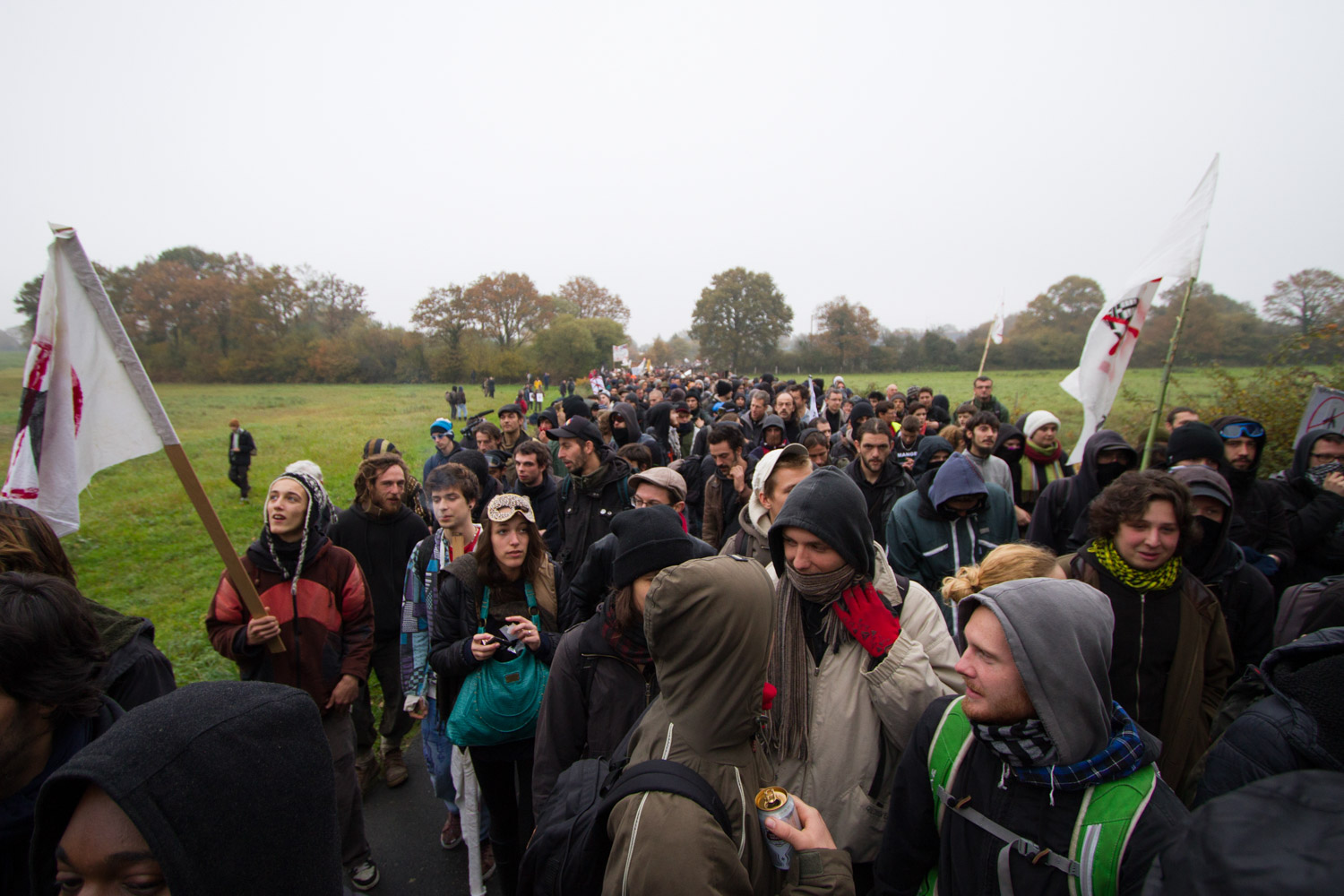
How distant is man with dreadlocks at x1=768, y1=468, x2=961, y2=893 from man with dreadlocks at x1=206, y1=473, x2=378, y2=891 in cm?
243

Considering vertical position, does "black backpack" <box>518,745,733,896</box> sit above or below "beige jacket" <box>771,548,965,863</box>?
above

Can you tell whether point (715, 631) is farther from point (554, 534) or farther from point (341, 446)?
point (341, 446)

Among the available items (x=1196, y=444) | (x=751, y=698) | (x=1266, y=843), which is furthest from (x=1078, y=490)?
(x=1266, y=843)

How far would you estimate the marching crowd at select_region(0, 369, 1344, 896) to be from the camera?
1.07m

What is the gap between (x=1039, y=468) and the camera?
19.0 feet

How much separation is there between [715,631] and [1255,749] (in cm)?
145

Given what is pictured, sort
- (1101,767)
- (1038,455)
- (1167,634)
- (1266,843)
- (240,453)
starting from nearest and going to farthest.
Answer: (1266,843) → (1101,767) → (1167,634) → (1038,455) → (240,453)

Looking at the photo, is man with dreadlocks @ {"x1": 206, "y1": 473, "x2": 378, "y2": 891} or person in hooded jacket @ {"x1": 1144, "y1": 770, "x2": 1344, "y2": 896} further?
man with dreadlocks @ {"x1": 206, "y1": 473, "x2": 378, "y2": 891}

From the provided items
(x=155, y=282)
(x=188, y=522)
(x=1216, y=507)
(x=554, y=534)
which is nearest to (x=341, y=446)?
(x=188, y=522)

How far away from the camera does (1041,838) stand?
141cm

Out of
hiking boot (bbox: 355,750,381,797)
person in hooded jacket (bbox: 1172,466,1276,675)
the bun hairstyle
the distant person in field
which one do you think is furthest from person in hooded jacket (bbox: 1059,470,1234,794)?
the distant person in field

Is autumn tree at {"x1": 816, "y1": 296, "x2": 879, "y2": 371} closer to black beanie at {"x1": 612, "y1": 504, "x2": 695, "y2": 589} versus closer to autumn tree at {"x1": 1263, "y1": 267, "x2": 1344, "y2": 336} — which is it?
autumn tree at {"x1": 1263, "y1": 267, "x2": 1344, "y2": 336}

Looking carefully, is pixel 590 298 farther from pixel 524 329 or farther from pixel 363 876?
pixel 363 876

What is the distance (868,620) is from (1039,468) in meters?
4.81
